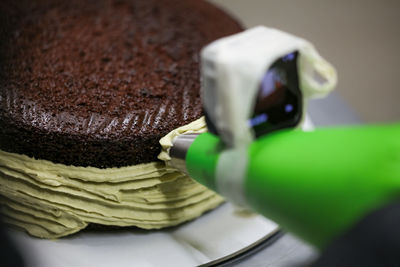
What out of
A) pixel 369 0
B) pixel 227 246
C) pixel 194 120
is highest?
pixel 369 0

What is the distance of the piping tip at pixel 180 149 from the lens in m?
0.78

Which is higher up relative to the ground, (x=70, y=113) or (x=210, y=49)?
(x=210, y=49)

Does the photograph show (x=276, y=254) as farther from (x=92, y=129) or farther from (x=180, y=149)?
(x=92, y=129)

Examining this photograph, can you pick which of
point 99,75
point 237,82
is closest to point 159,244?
point 99,75

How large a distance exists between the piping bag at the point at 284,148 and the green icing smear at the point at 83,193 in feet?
0.62

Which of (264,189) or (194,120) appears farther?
(194,120)

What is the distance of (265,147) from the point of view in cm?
59

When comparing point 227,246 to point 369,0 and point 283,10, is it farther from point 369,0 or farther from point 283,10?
point 369,0

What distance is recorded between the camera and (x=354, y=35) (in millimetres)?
1822

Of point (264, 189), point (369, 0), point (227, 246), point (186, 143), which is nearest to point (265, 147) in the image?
point (264, 189)

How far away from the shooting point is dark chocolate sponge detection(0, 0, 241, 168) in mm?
845

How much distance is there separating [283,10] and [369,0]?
1.14 feet

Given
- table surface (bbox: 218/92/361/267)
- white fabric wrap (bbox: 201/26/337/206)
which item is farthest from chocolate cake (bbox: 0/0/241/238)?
white fabric wrap (bbox: 201/26/337/206)

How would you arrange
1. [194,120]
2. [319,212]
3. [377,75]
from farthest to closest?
[377,75] < [194,120] < [319,212]
